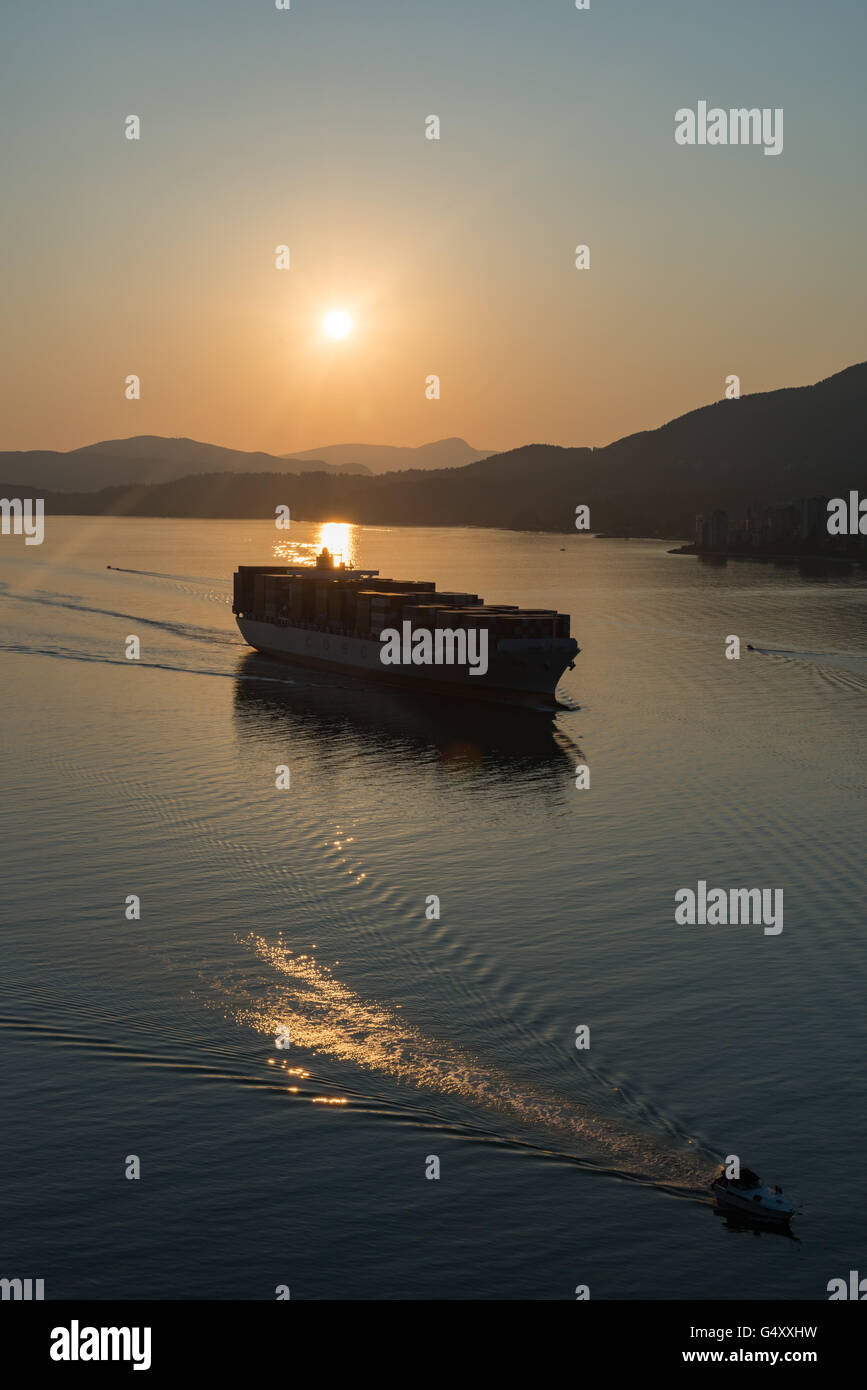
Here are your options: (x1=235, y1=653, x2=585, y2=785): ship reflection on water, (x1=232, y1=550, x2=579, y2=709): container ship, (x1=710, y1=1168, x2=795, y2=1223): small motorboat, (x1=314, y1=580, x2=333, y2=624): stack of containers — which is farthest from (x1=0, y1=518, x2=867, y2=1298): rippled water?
(x1=314, y1=580, x2=333, y2=624): stack of containers

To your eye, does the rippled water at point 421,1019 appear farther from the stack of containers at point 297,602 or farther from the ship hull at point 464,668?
the stack of containers at point 297,602

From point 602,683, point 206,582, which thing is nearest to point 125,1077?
point 602,683

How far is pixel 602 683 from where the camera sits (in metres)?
90.8

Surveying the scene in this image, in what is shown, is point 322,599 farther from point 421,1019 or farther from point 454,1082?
point 454,1082

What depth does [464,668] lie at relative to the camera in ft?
263

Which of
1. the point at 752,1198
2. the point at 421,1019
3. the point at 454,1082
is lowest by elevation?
the point at 752,1198

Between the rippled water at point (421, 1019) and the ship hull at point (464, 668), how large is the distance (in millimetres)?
13104

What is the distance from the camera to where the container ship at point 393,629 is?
77812 mm

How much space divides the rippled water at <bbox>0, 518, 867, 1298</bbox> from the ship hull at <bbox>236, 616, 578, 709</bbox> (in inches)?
516

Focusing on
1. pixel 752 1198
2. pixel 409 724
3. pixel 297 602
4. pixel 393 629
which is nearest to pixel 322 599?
pixel 297 602

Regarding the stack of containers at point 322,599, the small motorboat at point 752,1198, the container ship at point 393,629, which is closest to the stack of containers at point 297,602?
the container ship at point 393,629

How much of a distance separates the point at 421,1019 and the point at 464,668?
52731mm
